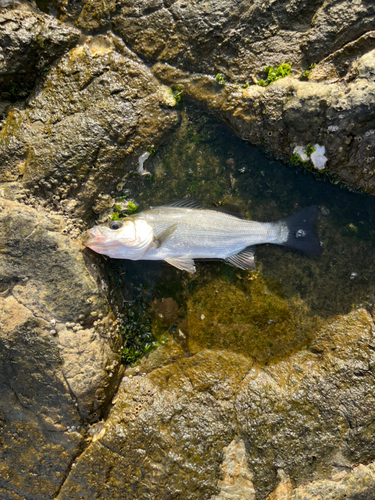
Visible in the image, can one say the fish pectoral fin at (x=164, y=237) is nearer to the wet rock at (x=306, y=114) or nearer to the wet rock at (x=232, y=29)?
the wet rock at (x=306, y=114)

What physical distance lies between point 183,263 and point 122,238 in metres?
0.93

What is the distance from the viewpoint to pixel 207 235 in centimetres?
467

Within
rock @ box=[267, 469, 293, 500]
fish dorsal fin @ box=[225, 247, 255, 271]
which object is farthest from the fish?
rock @ box=[267, 469, 293, 500]

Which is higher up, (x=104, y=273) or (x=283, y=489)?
(x=104, y=273)

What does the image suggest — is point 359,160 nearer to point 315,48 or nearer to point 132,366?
point 315,48

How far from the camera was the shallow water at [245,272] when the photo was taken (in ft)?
15.7

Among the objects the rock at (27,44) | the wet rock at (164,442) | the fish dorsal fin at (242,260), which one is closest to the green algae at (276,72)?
the fish dorsal fin at (242,260)

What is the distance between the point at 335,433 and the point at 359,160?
3559 millimetres

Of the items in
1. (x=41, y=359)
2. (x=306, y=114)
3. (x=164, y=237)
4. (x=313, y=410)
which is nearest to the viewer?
(x=41, y=359)

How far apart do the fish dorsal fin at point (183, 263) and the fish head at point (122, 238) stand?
426 mm

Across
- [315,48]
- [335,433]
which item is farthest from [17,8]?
[335,433]

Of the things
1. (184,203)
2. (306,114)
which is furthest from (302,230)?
(184,203)

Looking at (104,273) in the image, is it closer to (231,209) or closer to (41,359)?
(41,359)

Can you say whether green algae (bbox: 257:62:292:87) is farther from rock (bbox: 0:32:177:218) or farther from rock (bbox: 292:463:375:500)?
rock (bbox: 292:463:375:500)
